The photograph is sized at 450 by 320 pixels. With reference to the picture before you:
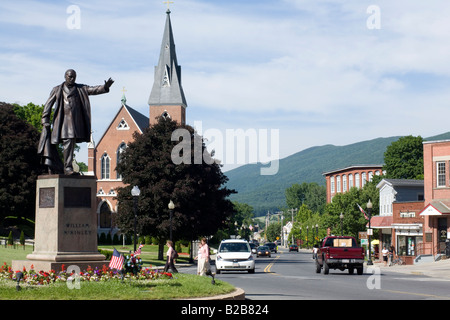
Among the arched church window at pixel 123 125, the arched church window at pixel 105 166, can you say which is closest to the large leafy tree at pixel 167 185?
the arched church window at pixel 105 166

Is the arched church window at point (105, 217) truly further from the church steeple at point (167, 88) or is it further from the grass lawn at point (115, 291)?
the grass lawn at point (115, 291)

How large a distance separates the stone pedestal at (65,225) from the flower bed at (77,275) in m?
0.43

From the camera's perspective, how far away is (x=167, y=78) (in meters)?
101

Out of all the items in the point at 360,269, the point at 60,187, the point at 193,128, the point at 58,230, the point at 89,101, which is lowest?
the point at 360,269

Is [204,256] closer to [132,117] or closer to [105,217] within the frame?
[105,217]

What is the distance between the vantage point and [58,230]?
17.2 metres

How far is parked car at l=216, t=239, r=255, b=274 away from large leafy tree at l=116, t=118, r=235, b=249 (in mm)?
18641

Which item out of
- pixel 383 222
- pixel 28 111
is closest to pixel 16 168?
pixel 28 111

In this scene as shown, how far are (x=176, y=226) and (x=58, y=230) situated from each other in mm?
36832

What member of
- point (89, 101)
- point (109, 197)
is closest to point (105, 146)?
point (109, 197)

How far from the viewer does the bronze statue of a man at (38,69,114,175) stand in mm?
18547

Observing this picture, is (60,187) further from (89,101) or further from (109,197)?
(109,197)

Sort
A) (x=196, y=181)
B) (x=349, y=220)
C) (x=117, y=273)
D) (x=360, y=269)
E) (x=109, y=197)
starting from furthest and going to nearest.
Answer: (x=109, y=197)
(x=349, y=220)
(x=196, y=181)
(x=360, y=269)
(x=117, y=273)

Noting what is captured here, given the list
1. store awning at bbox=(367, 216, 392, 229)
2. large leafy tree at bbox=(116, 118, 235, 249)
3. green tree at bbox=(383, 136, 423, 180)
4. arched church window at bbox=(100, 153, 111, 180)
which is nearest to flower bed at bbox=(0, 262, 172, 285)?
large leafy tree at bbox=(116, 118, 235, 249)
